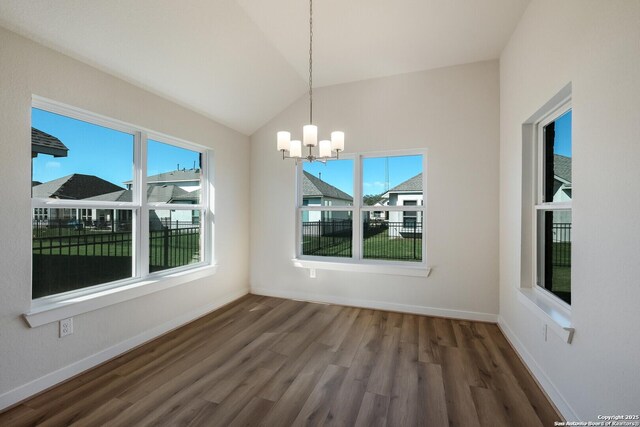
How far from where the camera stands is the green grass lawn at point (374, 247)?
11.8ft

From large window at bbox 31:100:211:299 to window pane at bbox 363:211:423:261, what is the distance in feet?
7.89

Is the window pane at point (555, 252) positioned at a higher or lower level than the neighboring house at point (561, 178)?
lower

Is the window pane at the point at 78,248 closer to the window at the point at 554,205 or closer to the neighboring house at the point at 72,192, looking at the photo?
the neighboring house at the point at 72,192

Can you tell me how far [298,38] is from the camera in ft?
9.48

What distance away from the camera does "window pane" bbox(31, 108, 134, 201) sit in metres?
2.11

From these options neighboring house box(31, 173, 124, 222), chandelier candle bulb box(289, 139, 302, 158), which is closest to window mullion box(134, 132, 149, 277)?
neighboring house box(31, 173, 124, 222)

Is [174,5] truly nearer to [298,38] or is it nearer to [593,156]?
[298,38]

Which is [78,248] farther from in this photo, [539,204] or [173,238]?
[539,204]

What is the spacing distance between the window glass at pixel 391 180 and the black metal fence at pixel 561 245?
1.53m

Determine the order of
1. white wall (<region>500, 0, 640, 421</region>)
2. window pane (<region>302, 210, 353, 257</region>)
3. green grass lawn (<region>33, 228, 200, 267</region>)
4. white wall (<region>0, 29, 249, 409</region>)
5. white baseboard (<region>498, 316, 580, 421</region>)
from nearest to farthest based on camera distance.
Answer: white wall (<region>500, 0, 640, 421</region>)
white baseboard (<region>498, 316, 580, 421</region>)
white wall (<region>0, 29, 249, 409</region>)
green grass lawn (<region>33, 228, 200, 267</region>)
window pane (<region>302, 210, 353, 257</region>)

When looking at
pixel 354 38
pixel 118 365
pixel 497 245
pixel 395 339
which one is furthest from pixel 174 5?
pixel 497 245

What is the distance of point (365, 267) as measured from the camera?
3.66 meters

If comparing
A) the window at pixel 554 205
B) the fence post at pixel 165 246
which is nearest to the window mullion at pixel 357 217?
the window at pixel 554 205

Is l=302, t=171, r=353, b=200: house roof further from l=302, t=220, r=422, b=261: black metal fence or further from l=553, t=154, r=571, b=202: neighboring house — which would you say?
l=553, t=154, r=571, b=202: neighboring house
